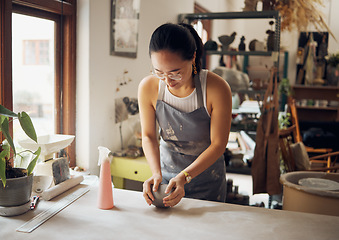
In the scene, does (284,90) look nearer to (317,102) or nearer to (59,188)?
(317,102)

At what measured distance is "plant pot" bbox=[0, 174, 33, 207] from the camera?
1.33m

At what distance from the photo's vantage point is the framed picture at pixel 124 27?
275 cm

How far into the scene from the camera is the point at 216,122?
162cm

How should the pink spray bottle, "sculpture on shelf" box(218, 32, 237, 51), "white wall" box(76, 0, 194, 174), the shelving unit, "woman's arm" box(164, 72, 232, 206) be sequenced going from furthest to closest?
"sculpture on shelf" box(218, 32, 237, 51), the shelving unit, "white wall" box(76, 0, 194, 174), "woman's arm" box(164, 72, 232, 206), the pink spray bottle

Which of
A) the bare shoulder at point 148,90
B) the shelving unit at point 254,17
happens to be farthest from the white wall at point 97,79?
the bare shoulder at point 148,90

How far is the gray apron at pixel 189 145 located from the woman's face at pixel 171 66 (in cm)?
19

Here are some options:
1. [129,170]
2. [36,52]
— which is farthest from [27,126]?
[129,170]

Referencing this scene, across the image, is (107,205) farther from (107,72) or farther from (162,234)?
(107,72)

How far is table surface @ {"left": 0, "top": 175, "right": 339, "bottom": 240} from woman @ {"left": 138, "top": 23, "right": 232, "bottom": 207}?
0.08m

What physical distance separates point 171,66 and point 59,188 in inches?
27.3

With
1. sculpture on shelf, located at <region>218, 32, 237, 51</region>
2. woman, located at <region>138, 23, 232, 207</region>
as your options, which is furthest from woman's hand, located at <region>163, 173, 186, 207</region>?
sculpture on shelf, located at <region>218, 32, 237, 51</region>

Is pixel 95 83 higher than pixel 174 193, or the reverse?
pixel 95 83

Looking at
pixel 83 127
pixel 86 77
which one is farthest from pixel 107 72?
pixel 83 127

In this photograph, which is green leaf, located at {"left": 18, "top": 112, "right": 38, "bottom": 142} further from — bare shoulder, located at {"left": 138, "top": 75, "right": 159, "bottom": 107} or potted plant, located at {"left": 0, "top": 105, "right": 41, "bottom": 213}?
bare shoulder, located at {"left": 138, "top": 75, "right": 159, "bottom": 107}
